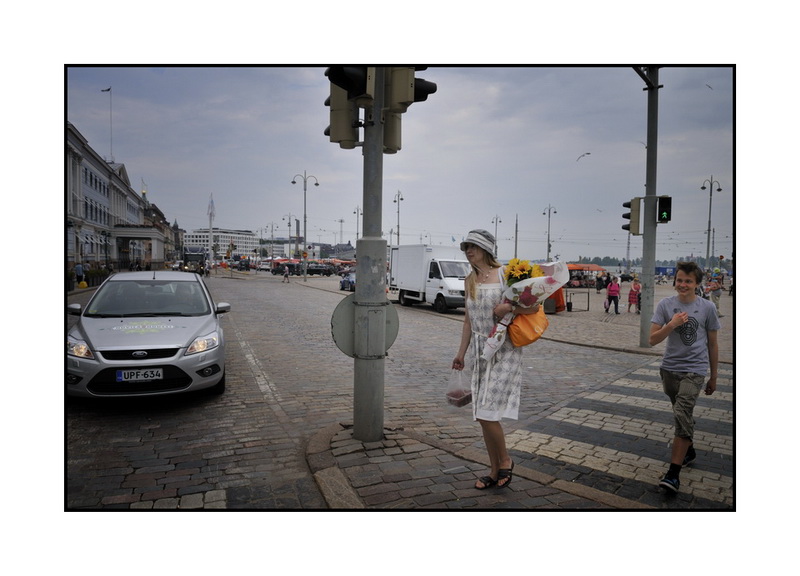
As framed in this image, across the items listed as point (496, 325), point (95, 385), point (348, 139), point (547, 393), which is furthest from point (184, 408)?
point (547, 393)

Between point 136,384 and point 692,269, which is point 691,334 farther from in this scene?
point 136,384

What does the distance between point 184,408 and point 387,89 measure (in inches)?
163

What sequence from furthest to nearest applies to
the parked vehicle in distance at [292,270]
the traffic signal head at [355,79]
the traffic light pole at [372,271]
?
the parked vehicle in distance at [292,270] < the traffic light pole at [372,271] < the traffic signal head at [355,79]

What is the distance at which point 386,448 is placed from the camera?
15.4 feet

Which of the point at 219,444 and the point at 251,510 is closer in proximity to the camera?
the point at 251,510

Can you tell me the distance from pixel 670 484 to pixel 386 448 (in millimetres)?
2209

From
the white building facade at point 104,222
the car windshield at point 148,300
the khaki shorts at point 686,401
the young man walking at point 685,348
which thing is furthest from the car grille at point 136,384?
the white building facade at point 104,222

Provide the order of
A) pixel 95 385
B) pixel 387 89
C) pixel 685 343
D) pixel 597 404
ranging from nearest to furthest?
pixel 685 343, pixel 387 89, pixel 95 385, pixel 597 404

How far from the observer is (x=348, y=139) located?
15.8ft

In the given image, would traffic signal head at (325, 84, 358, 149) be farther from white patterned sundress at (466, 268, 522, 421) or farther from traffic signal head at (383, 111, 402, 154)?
white patterned sundress at (466, 268, 522, 421)

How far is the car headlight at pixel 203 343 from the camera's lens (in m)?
6.11

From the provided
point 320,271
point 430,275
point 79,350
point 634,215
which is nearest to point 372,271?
point 79,350

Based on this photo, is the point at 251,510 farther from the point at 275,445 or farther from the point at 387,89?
the point at 387,89

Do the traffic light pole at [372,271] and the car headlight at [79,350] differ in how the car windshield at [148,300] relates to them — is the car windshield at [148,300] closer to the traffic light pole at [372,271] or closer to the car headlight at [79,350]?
the car headlight at [79,350]
